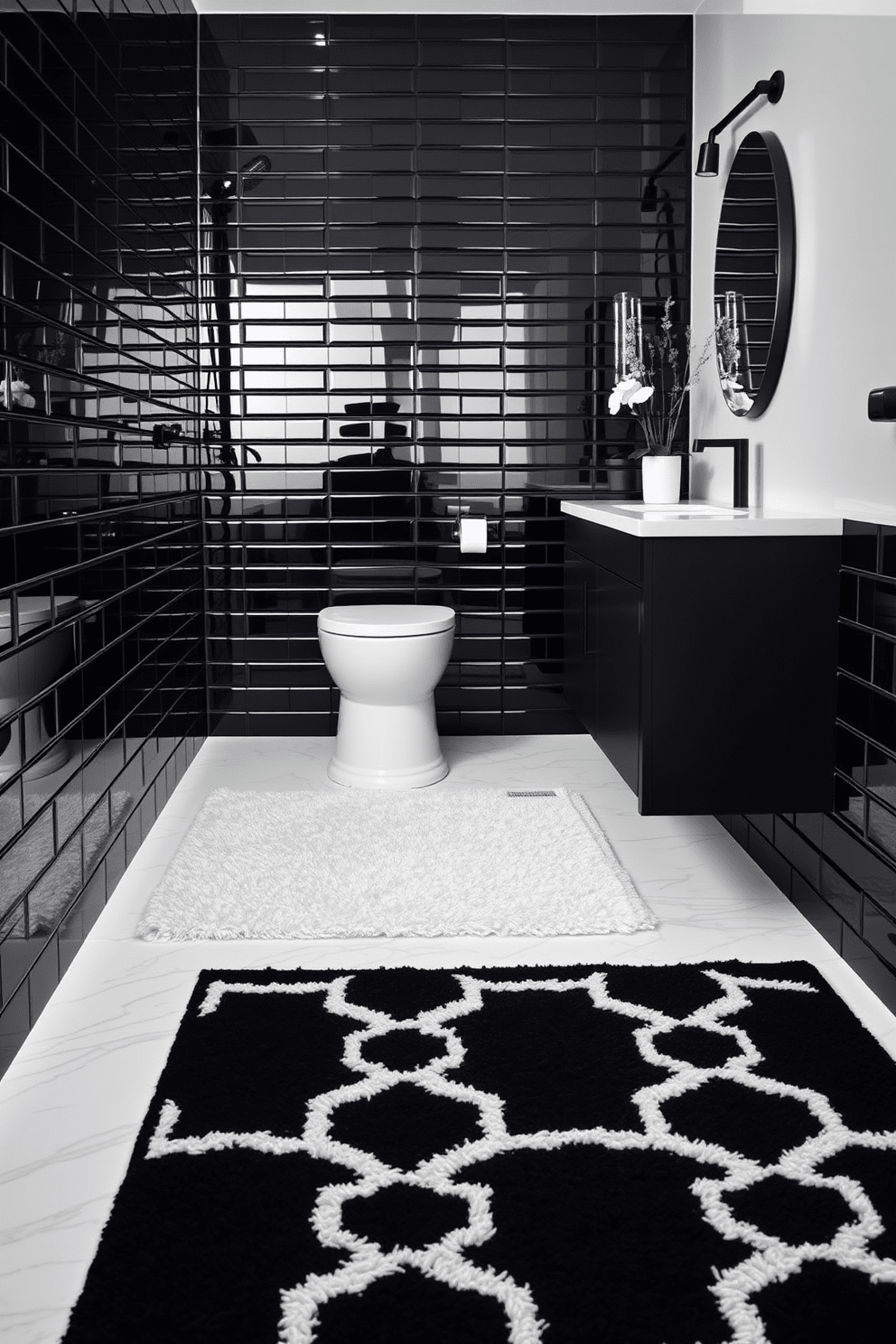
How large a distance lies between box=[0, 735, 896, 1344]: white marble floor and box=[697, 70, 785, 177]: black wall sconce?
1.71 m

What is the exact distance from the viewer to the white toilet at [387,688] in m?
3.44

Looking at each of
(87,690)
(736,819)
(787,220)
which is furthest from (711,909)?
(787,220)

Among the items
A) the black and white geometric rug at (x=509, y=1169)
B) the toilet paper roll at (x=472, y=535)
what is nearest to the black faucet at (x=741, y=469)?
the toilet paper roll at (x=472, y=535)

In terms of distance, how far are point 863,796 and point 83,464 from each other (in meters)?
1.59

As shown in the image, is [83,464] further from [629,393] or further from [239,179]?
[239,179]

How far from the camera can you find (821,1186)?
61.5 inches

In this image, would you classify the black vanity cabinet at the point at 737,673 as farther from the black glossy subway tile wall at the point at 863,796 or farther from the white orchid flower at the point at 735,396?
the white orchid flower at the point at 735,396

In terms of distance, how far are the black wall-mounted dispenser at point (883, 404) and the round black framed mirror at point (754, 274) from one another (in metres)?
0.92

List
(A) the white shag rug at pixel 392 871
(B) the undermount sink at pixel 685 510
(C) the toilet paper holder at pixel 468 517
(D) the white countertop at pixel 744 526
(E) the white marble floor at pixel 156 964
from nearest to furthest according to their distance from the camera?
(E) the white marble floor at pixel 156 964 < (D) the white countertop at pixel 744 526 < (A) the white shag rug at pixel 392 871 < (B) the undermount sink at pixel 685 510 < (C) the toilet paper holder at pixel 468 517

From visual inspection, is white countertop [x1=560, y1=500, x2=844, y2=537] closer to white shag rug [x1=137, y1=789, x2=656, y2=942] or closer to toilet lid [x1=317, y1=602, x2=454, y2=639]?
white shag rug [x1=137, y1=789, x2=656, y2=942]

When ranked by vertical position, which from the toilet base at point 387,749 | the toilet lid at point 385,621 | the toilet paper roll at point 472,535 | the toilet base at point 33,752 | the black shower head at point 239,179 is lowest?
the toilet base at point 387,749

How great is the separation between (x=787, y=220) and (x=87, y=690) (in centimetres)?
184

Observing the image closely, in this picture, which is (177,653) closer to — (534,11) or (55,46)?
(55,46)

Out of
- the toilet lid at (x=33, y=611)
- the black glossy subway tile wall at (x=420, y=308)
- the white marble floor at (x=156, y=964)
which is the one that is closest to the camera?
the white marble floor at (x=156, y=964)
